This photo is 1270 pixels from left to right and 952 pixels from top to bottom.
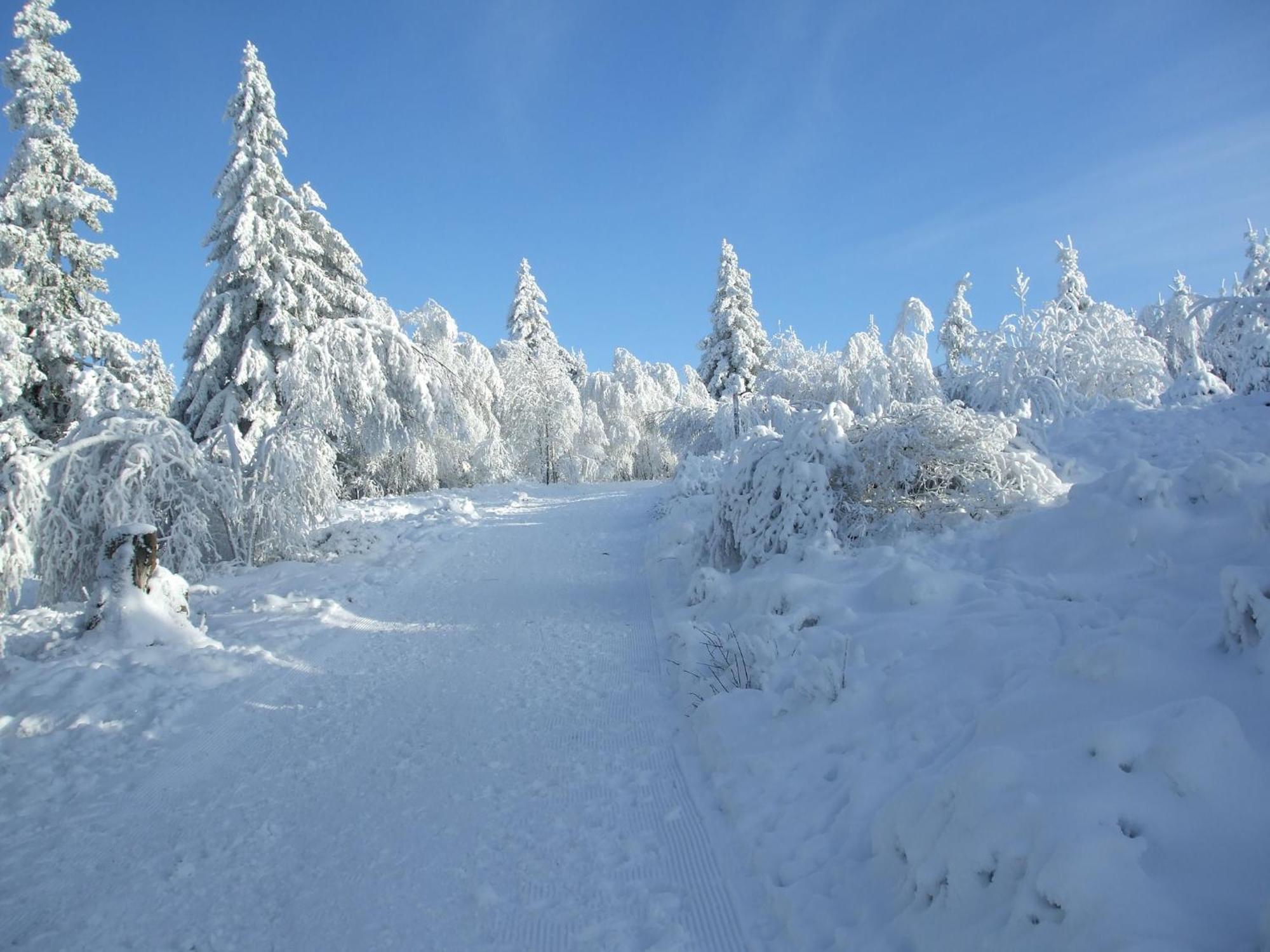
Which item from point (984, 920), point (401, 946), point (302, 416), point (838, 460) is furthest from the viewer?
point (302, 416)

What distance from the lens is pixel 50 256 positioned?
14.4 meters

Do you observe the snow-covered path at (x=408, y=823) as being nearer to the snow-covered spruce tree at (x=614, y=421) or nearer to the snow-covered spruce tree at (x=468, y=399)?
the snow-covered spruce tree at (x=468, y=399)

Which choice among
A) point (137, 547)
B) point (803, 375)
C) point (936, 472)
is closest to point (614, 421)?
point (803, 375)

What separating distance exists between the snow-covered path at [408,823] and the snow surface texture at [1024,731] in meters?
0.50

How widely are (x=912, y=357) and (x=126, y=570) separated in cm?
2304

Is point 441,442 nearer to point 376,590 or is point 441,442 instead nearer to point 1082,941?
point 376,590

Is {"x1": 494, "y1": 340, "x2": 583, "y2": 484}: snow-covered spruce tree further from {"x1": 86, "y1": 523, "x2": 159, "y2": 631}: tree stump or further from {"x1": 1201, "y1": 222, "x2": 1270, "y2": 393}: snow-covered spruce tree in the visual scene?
{"x1": 1201, "y1": 222, "x2": 1270, "y2": 393}: snow-covered spruce tree

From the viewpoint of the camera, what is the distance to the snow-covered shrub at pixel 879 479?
665 cm

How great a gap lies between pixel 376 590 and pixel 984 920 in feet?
25.2

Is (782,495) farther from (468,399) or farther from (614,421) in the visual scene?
(614,421)

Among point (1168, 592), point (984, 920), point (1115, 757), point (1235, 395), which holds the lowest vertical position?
point (984, 920)

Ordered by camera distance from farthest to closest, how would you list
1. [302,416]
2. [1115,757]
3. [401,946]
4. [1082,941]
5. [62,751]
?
1. [302,416]
2. [62,751]
3. [401,946]
4. [1115,757]
5. [1082,941]

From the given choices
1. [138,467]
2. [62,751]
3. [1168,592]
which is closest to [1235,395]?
[1168,592]

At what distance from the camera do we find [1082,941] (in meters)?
1.75
